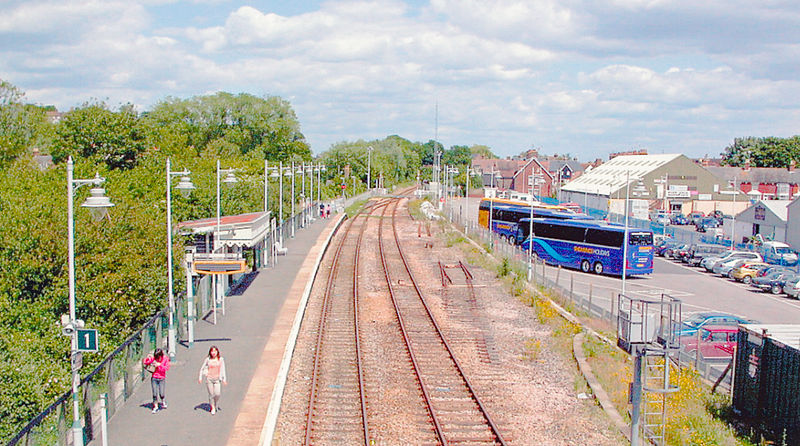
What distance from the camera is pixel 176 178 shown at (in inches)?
1473

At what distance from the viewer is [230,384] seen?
16422 mm

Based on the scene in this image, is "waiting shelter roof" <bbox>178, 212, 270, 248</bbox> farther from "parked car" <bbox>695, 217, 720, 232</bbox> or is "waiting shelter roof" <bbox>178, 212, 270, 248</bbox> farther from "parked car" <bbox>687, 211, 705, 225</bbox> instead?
"parked car" <bbox>687, 211, 705, 225</bbox>

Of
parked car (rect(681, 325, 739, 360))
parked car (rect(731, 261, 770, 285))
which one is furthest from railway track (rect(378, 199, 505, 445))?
parked car (rect(731, 261, 770, 285))

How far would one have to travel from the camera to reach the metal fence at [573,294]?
19.7 metres

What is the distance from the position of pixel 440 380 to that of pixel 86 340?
9.24 meters

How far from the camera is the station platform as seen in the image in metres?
13.3

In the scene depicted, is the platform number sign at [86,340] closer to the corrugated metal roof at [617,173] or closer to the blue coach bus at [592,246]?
the blue coach bus at [592,246]

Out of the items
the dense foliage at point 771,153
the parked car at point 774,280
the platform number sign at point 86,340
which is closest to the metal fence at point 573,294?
the parked car at point 774,280

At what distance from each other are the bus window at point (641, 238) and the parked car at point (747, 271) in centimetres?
580

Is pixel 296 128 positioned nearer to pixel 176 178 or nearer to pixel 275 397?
pixel 176 178

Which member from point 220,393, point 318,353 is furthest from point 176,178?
point 220,393

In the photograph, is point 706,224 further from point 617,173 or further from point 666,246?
point 666,246

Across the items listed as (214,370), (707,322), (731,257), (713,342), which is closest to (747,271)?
(731,257)

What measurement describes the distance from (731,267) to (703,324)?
2202 cm
